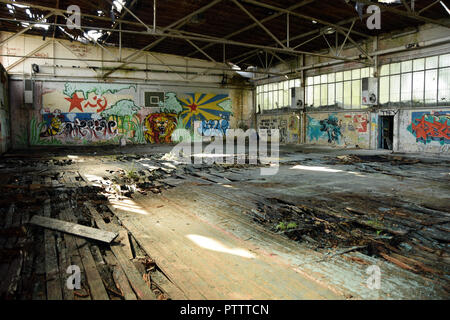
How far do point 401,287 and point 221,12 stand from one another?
44.4 feet

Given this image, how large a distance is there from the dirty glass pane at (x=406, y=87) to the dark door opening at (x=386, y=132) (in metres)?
1.58

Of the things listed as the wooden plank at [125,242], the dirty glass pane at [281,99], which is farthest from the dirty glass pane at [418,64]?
the wooden plank at [125,242]

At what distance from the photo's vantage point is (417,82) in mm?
14945

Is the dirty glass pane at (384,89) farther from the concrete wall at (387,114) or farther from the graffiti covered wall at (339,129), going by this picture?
the graffiti covered wall at (339,129)

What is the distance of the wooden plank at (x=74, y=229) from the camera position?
4.05 metres

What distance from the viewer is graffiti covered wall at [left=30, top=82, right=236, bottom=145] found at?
19594 mm

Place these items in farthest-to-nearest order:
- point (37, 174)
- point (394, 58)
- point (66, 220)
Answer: point (394, 58) < point (37, 174) < point (66, 220)

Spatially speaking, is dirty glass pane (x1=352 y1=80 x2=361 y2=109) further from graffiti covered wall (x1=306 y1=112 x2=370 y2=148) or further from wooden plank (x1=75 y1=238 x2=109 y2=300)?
wooden plank (x1=75 y1=238 x2=109 y2=300)

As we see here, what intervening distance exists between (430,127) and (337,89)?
584 centimetres

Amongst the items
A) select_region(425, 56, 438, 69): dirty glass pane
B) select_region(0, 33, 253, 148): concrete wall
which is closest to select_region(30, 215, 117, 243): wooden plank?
select_region(0, 33, 253, 148): concrete wall

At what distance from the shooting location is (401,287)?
2.93 meters

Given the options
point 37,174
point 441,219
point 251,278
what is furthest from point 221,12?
point 251,278

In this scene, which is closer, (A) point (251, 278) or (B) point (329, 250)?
(A) point (251, 278)
